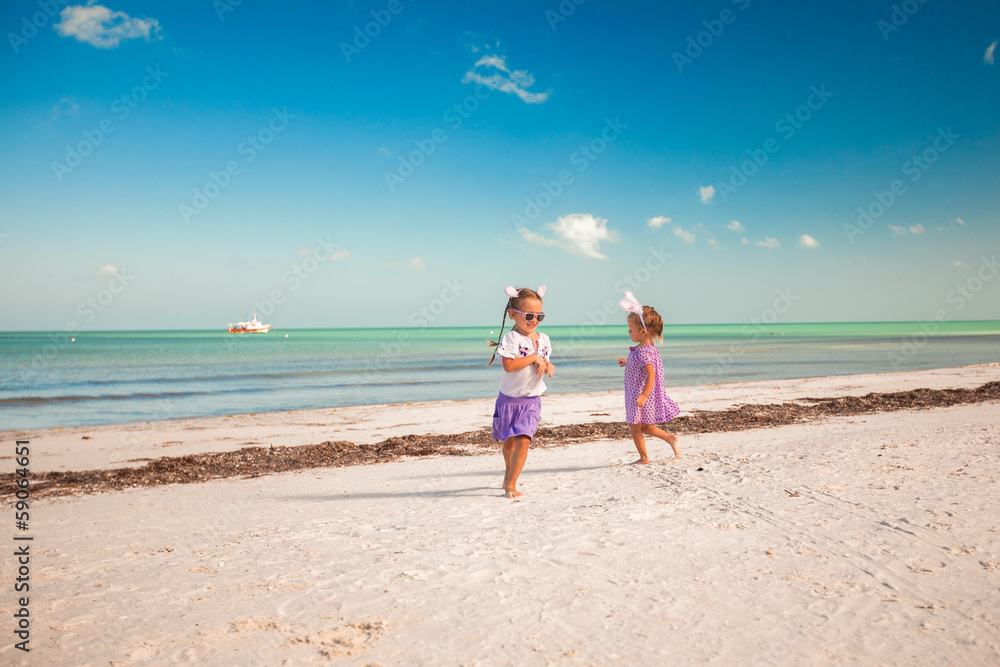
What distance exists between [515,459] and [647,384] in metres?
1.97

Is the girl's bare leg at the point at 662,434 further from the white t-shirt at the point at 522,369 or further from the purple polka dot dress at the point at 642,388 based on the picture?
the white t-shirt at the point at 522,369

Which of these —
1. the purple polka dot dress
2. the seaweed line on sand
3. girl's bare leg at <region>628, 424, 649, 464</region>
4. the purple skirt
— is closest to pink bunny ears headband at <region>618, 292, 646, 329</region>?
the purple polka dot dress

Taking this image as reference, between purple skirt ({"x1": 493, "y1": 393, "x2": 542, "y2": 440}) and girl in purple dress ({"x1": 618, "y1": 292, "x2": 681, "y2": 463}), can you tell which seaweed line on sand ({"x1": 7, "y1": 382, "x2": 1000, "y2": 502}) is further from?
purple skirt ({"x1": 493, "y1": 393, "x2": 542, "y2": 440})

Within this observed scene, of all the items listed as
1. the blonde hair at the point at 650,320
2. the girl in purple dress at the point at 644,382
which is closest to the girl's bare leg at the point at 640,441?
the girl in purple dress at the point at 644,382

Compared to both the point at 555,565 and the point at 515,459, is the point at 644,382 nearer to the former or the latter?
the point at 515,459

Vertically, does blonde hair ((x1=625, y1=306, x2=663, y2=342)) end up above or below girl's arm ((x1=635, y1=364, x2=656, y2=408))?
above

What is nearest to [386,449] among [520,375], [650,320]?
[520,375]

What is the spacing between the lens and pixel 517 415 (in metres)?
5.52

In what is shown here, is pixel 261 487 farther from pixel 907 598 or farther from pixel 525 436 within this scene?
pixel 907 598

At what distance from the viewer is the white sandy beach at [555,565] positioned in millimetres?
2779

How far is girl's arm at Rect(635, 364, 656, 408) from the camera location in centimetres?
656

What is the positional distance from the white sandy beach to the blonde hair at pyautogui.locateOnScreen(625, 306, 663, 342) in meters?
1.54

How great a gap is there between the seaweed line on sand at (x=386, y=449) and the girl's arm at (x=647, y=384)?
113 inches

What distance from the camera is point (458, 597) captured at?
131 inches
